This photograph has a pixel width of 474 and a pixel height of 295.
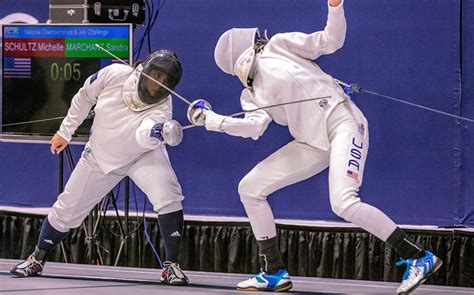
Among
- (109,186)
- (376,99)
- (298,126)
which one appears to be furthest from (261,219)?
(376,99)

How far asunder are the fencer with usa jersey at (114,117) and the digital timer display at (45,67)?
0.80 meters

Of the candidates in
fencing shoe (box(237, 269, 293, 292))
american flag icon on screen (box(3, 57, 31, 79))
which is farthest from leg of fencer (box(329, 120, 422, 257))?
american flag icon on screen (box(3, 57, 31, 79))

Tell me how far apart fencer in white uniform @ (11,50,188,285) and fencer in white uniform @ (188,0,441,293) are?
388 mm

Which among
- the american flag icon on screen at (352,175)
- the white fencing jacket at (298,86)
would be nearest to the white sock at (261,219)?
the white fencing jacket at (298,86)

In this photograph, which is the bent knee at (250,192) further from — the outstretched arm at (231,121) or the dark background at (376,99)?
the dark background at (376,99)

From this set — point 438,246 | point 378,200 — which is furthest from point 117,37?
point 438,246

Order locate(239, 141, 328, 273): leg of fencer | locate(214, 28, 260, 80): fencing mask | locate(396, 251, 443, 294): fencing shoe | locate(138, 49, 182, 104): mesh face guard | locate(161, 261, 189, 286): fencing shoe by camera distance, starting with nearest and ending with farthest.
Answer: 1. locate(396, 251, 443, 294): fencing shoe
2. locate(239, 141, 328, 273): leg of fencer
3. locate(214, 28, 260, 80): fencing mask
4. locate(161, 261, 189, 286): fencing shoe
5. locate(138, 49, 182, 104): mesh face guard

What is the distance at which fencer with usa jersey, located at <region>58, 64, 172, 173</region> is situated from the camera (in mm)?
4574

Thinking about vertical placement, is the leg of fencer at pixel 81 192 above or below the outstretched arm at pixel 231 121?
below

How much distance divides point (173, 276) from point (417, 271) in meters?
1.11

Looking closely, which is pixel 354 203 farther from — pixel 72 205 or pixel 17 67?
pixel 17 67

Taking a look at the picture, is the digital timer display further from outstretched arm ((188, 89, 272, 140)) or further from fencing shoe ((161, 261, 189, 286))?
outstretched arm ((188, 89, 272, 140))

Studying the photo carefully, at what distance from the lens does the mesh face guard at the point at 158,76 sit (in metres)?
4.55

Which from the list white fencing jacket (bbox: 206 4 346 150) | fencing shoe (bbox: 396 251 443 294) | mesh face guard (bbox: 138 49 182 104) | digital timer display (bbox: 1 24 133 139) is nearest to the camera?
fencing shoe (bbox: 396 251 443 294)
